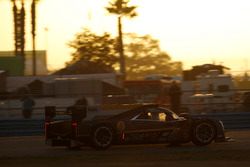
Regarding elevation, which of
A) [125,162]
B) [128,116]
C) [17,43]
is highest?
[17,43]

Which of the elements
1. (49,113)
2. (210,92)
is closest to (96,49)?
(210,92)

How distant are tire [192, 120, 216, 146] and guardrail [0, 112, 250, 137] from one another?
5604 millimetres

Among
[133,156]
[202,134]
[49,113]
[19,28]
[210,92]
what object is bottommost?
[133,156]

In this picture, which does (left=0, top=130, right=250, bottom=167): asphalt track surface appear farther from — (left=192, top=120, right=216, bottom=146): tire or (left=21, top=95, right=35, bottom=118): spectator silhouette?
(left=21, top=95, right=35, bottom=118): spectator silhouette

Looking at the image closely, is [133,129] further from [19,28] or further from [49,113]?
[19,28]

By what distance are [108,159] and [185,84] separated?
2594cm

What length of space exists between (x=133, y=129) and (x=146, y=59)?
106m

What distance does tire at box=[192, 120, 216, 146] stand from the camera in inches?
645

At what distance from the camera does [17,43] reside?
61.8 m

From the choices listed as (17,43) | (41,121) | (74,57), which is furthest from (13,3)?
(41,121)

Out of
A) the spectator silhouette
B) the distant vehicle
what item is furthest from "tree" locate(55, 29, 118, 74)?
the spectator silhouette

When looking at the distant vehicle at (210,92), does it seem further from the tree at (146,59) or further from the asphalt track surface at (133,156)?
the tree at (146,59)

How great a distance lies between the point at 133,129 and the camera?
638 inches

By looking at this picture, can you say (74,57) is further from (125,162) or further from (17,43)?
(125,162)
